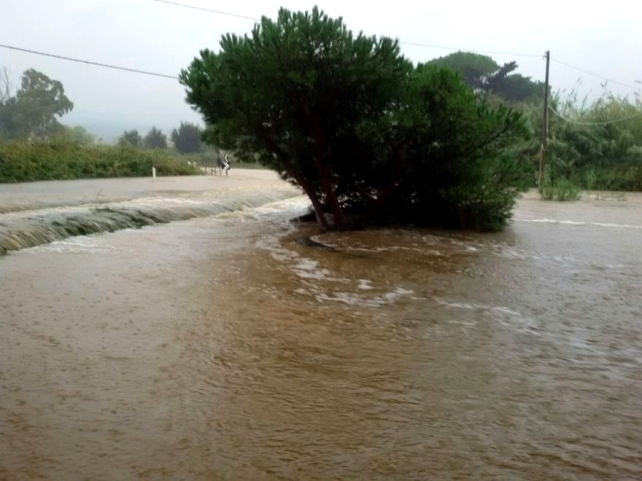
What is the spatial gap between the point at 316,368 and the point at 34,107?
36184 mm

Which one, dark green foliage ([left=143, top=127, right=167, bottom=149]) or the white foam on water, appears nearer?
the white foam on water

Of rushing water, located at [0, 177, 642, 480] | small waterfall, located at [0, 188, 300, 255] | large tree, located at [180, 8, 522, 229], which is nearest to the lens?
rushing water, located at [0, 177, 642, 480]

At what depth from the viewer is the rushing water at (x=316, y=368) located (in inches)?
129

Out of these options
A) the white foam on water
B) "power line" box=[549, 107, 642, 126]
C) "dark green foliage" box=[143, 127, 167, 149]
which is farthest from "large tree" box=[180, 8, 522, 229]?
"dark green foliage" box=[143, 127, 167, 149]

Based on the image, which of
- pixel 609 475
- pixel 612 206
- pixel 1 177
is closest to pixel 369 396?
pixel 609 475

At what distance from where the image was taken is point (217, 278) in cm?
765

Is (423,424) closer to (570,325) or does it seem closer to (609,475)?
(609,475)

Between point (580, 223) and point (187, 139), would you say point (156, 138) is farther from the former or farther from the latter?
point (580, 223)

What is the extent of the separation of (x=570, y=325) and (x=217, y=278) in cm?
373

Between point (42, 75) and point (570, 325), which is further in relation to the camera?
point (42, 75)

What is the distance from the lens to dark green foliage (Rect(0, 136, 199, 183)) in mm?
23922

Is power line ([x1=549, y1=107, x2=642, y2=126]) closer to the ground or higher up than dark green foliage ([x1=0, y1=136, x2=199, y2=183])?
higher up

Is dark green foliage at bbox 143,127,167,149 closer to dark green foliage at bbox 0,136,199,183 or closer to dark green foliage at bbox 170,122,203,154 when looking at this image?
dark green foliage at bbox 170,122,203,154

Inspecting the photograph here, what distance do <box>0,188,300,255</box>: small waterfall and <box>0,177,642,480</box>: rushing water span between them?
818 mm
